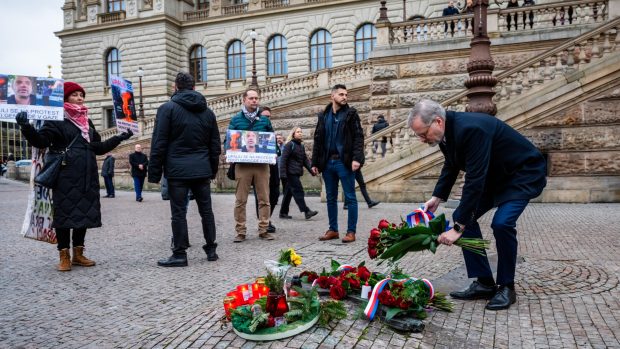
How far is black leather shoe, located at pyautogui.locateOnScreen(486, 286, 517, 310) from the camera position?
3.86m

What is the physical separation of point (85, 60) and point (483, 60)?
111ft

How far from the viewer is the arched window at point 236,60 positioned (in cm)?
3400

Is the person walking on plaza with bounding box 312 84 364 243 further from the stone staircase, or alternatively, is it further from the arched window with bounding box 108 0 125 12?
the arched window with bounding box 108 0 125 12

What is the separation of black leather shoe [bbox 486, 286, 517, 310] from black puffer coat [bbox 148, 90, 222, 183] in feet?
11.0

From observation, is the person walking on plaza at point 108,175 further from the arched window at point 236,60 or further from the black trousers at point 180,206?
the arched window at point 236,60

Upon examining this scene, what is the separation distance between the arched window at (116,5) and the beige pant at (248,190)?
3330 cm

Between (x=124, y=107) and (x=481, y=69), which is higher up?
(x=481, y=69)

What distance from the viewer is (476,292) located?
4.10 meters

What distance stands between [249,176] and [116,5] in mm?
34101

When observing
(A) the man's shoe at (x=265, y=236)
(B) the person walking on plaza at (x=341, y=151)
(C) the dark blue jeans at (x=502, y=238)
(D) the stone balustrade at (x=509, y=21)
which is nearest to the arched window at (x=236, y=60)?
(D) the stone balustrade at (x=509, y=21)

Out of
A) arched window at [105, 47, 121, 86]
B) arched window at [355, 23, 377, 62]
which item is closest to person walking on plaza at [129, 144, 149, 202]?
arched window at [355, 23, 377, 62]

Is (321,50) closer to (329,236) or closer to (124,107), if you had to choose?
(329,236)

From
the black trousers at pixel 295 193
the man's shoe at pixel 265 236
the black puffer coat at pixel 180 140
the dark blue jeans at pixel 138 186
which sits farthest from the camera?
the dark blue jeans at pixel 138 186

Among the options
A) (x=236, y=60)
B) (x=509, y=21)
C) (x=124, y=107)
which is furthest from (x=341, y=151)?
(x=236, y=60)
